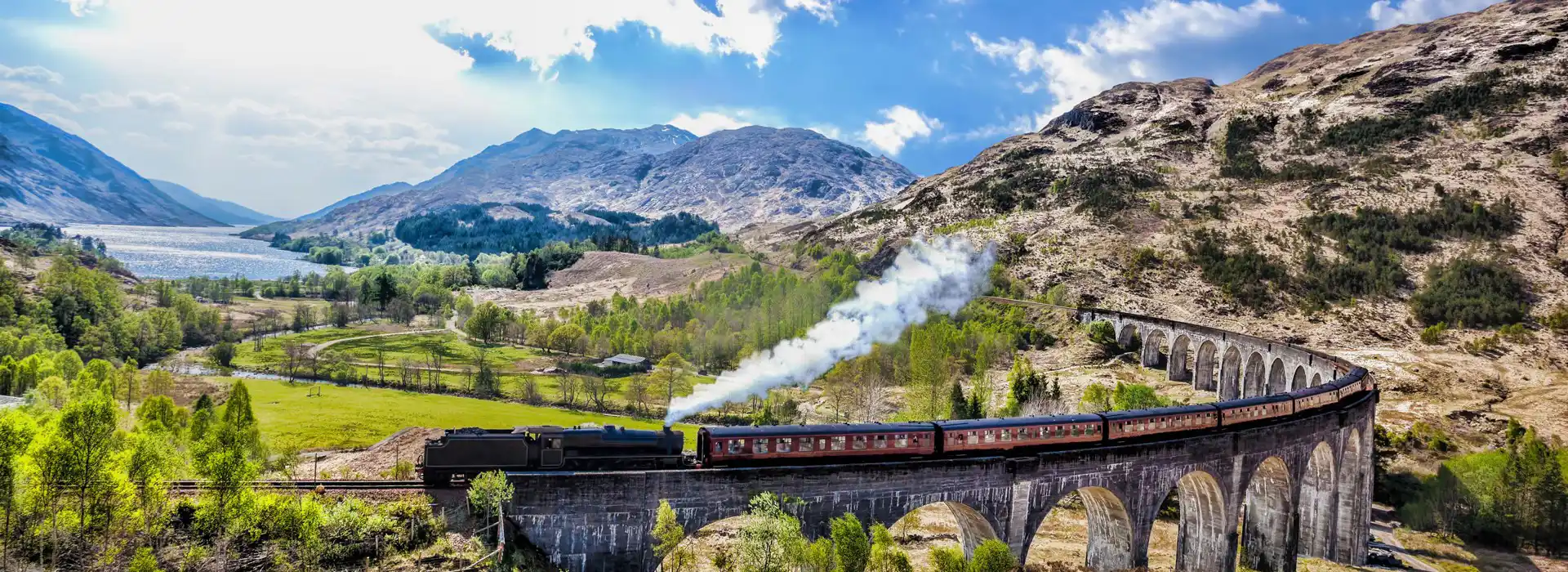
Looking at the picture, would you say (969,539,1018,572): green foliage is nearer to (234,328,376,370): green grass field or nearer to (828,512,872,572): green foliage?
(828,512,872,572): green foliage

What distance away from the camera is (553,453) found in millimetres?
27266

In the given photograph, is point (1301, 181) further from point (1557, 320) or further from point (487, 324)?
point (487, 324)

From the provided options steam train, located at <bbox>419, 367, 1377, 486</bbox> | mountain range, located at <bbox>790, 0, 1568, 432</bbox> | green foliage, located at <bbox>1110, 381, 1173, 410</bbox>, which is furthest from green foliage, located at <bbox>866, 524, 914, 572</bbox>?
mountain range, located at <bbox>790, 0, 1568, 432</bbox>

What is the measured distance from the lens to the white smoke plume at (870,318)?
44688 millimetres

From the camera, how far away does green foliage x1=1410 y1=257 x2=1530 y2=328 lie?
314 ft

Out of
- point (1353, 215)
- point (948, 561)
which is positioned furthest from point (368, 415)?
point (1353, 215)

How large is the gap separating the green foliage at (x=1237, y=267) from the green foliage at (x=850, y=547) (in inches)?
4265

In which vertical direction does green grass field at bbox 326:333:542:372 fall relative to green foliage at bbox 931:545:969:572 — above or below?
below

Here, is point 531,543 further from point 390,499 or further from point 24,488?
point 24,488

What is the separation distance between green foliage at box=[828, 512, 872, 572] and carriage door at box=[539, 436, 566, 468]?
10104 millimetres

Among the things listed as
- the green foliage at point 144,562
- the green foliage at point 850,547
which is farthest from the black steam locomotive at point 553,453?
the green foliage at point 144,562

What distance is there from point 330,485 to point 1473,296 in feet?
426

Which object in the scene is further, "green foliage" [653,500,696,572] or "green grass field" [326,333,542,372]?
"green grass field" [326,333,542,372]

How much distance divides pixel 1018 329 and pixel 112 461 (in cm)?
9408
